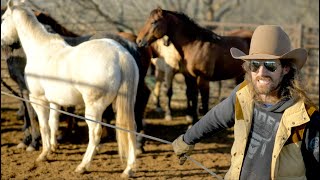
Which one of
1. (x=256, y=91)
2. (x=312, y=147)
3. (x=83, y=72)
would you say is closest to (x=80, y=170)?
(x=83, y=72)

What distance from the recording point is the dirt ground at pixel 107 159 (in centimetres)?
484

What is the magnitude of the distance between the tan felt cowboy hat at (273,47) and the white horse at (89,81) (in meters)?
2.55

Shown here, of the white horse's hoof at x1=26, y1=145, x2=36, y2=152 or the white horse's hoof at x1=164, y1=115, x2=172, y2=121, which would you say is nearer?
the white horse's hoof at x1=26, y1=145, x2=36, y2=152

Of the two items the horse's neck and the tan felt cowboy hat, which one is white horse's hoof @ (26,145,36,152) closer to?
the horse's neck

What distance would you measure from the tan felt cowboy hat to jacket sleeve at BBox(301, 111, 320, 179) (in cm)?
29

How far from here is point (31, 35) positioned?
17.2 feet

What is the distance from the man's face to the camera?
2.07 metres

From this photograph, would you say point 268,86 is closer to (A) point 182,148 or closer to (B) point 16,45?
(A) point 182,148

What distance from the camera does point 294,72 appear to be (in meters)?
2.12

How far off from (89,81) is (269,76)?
275 cm

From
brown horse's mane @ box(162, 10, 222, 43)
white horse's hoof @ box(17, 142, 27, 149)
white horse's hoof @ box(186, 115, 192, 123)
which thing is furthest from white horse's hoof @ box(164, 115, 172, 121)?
white horse's hoof @ box(17, 142, 27, 149)

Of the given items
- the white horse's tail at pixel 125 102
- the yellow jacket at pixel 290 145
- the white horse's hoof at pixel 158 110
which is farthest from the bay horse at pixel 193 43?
the yellow jacket at pixel 290 145

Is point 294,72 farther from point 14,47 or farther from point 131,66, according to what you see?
point 14,47

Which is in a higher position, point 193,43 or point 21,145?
point 193,43
